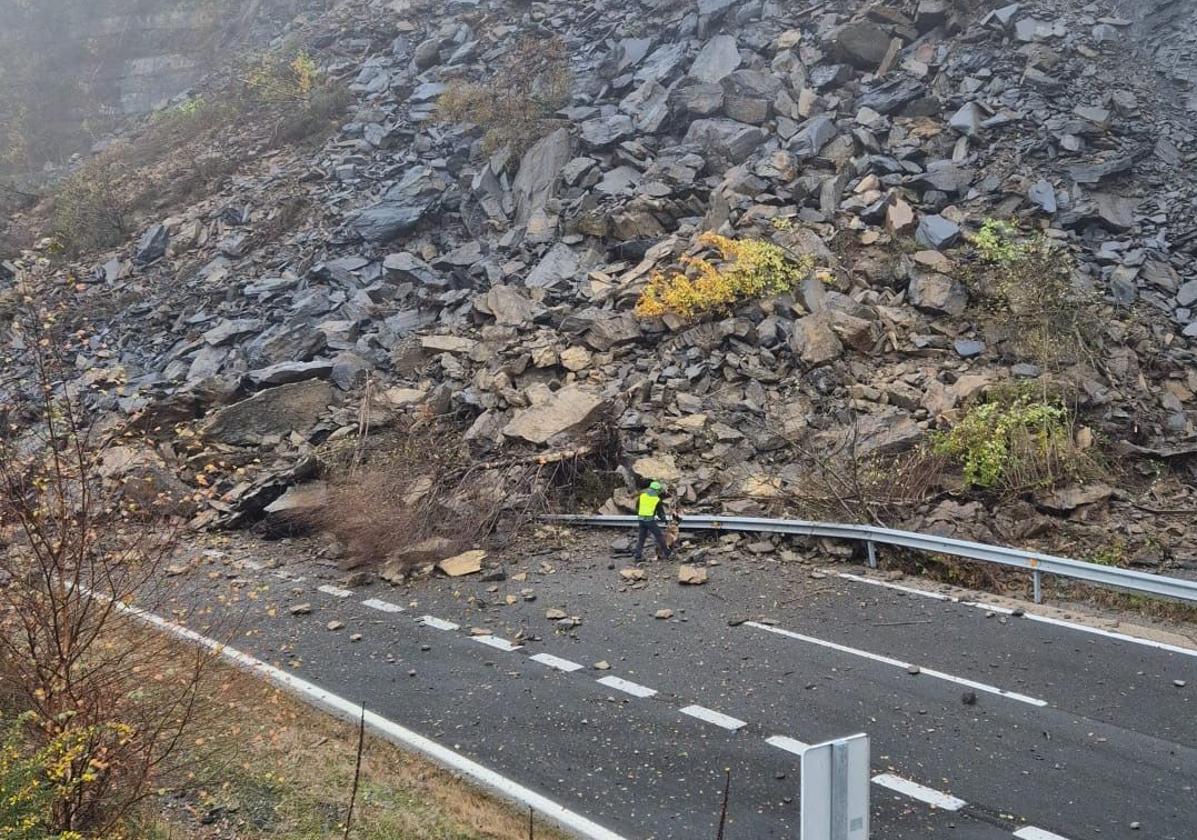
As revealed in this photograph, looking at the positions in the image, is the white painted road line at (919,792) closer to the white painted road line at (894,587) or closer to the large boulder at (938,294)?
the white painted road line at (894,587)

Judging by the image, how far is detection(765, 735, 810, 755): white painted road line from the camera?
6.69m

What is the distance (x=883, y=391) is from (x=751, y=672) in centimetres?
639

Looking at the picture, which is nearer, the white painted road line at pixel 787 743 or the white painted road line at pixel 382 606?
the white painted road line at pixel 787 743

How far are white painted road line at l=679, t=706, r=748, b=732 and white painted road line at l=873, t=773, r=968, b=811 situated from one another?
1175 mm

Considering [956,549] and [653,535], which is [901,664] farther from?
[653,535]

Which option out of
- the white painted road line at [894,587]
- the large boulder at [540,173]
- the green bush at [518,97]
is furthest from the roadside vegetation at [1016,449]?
the green bush at [518,97]

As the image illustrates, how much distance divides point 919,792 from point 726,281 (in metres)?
10.3

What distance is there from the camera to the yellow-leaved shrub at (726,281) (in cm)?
1518

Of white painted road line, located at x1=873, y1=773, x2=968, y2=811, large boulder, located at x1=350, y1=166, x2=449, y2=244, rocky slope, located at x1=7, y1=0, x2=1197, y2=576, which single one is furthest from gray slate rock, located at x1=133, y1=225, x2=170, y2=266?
white painted road line, located at x1=873, y1=773, x2=968, y2=811

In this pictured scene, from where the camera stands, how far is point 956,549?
388 inches

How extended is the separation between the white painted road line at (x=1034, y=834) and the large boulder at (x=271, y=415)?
1270 centimetres

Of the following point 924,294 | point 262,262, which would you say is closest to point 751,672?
point 924,294

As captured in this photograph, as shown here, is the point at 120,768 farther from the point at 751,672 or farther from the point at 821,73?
the point at 821,73

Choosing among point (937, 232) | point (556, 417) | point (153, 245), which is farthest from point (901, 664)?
point (153, 245)
